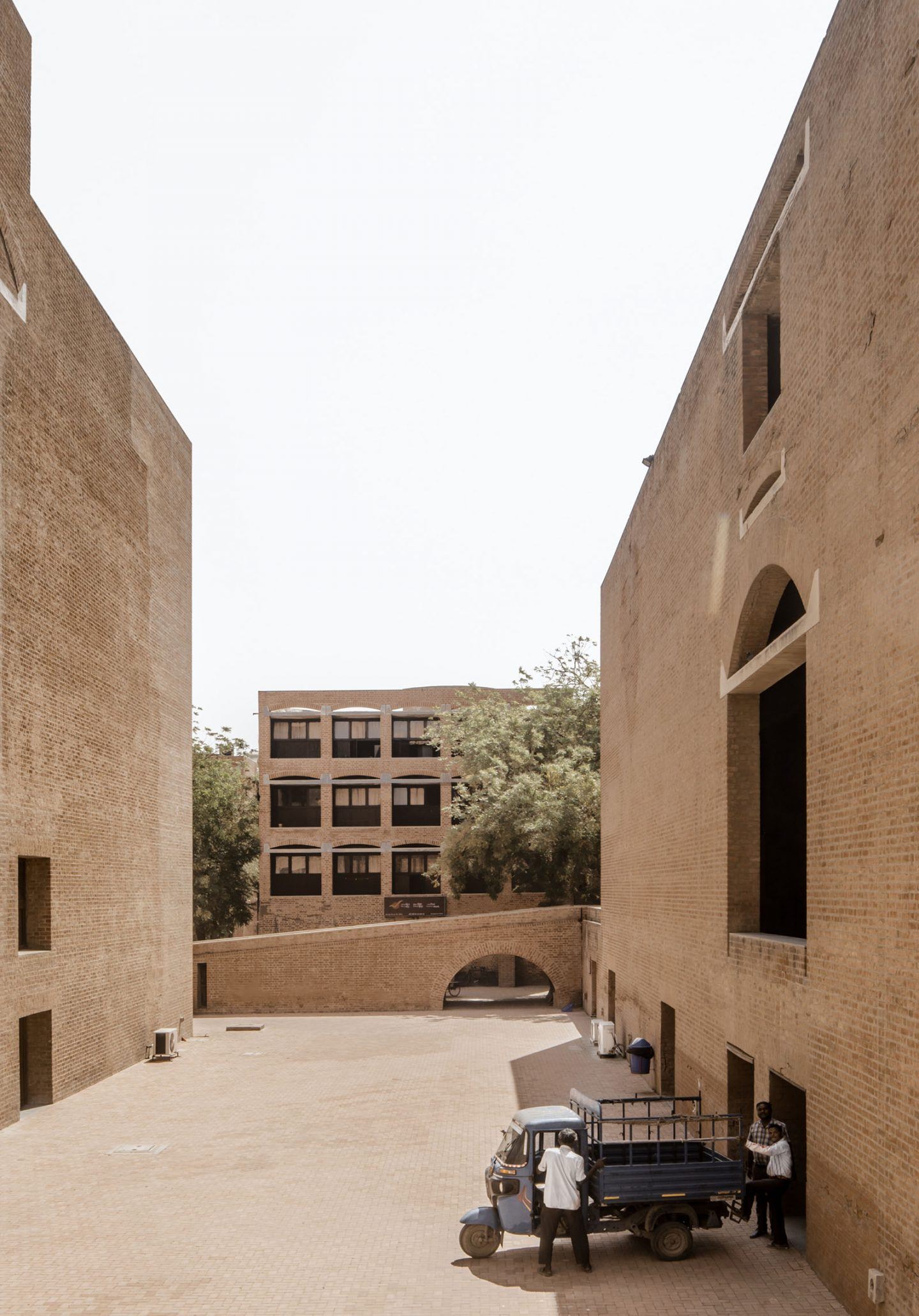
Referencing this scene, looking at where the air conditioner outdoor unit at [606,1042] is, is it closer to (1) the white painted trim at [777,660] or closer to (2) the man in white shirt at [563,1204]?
(1) the white painted trim at [777,660]

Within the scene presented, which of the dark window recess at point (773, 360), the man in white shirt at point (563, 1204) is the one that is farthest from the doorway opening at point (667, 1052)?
the dark window recess at point (773, 360)

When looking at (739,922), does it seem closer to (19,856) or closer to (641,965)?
(641,965)

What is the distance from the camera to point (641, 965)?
76.0ft

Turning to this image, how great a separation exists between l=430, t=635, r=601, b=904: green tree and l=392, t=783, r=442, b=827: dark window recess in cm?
741

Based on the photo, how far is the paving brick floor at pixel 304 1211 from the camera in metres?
10.7

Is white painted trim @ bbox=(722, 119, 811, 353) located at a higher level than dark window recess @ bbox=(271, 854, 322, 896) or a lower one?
higher

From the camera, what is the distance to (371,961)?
35.9 m

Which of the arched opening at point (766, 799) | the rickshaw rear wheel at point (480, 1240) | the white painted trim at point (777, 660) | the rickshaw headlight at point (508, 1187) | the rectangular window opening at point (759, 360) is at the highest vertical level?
the rectangular window opening at point (759, 360)

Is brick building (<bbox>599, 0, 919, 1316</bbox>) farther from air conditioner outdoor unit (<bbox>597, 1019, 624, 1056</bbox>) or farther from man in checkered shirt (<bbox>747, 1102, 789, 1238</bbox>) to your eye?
air conditioner outdoor unit (<bbox>597, 1019, 624, 1056</bbox>)

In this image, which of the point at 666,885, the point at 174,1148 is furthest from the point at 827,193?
the point at 174,1148

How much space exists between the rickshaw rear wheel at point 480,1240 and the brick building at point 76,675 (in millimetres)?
9143

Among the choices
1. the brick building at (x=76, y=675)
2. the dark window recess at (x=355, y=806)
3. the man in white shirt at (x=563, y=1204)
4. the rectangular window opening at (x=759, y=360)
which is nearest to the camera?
the man in white shirt at (x=563, y=1204)

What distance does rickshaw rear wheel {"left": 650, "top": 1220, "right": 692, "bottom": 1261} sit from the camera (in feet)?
38.3

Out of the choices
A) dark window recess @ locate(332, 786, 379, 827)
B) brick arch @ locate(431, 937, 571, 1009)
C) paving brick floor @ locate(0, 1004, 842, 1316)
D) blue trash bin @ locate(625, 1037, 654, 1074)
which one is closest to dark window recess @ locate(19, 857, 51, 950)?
paving brick floor @ locate(0, 1004, 842, 1316)
